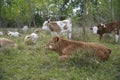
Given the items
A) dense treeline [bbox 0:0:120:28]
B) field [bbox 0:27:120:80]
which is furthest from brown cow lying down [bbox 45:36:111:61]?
dense treeline [bbox 0:0:120:28]

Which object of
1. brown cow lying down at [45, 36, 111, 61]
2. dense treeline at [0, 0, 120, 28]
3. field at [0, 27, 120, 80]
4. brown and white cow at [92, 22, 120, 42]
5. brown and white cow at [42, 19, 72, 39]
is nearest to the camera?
field at [0, 27, 120, 80]

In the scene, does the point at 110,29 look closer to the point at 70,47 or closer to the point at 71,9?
the point at 71,9

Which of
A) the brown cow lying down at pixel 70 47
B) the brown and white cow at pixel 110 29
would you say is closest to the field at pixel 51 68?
the brown cow lying down at pixel 70 47

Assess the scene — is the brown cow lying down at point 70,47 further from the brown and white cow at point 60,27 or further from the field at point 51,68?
the brown and white cow at point 60,27

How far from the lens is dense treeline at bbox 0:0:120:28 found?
14.8m

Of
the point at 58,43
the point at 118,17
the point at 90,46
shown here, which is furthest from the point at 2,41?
the point at 118,17

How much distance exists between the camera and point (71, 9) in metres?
14.4

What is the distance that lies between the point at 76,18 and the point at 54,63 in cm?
754

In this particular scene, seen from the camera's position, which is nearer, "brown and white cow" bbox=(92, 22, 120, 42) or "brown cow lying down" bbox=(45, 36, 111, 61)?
"brown cow lying down" bbox=(45, 36, 111, 61)

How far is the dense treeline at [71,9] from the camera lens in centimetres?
1484

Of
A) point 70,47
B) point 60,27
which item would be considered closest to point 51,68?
point 70,47

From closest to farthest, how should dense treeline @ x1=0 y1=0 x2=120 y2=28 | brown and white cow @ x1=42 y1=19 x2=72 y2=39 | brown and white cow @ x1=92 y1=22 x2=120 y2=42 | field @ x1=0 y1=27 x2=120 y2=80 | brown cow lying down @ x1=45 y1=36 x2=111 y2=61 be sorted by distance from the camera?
field @ x1=0 y1=27 x2=120 y2=80
brown cow lying down @ x1=45 y1=36 x2=111 y2=61
dense treeline @ x1=0 y1=0 x2=120 y2=28
brown and white cow @ x1=92 y1=22 x2=120 y2=42
brown and white cow @ x1=42 y1=19 x2=72 y2=39

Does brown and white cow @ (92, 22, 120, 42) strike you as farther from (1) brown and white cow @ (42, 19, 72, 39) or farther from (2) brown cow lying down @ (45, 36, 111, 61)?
(2) brown cow lying down @ (45, 36, 111, 61)

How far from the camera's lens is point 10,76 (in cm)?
755
